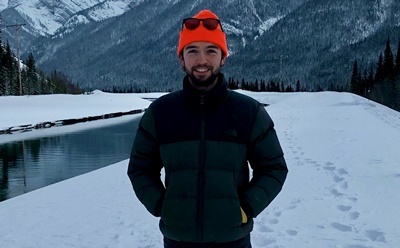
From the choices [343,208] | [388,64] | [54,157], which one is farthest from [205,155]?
[388,64]

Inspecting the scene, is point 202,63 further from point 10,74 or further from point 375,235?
point 10,74

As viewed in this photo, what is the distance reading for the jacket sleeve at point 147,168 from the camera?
2.25 metres

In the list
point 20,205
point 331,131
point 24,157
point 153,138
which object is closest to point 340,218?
point 153,138

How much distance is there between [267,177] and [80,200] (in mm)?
5674

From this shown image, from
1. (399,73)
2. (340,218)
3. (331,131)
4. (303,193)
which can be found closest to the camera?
(340,218)

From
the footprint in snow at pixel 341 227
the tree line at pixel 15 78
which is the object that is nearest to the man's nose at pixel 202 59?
the footprint in snow at pixel 341 227

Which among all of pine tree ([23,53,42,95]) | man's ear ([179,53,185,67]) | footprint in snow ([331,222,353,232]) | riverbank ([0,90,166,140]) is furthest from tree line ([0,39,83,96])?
man's ear ([179,53,185,67])

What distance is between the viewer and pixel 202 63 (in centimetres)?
223

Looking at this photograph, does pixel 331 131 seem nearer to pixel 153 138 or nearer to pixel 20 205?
pixel 20 205

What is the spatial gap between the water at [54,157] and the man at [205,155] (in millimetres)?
8991

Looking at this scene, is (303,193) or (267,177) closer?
(267,177)

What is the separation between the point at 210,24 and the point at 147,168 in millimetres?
937

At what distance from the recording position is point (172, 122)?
2.24 metres

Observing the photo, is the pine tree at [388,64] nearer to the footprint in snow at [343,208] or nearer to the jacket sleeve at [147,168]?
the footprint in snow at [343,208]
